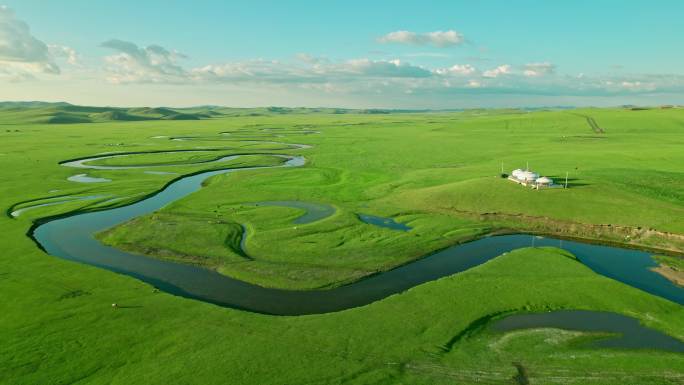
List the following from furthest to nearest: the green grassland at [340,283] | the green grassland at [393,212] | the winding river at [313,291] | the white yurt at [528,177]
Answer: the white yurt at [528,177]
the green grassland at [393,212]
the winding river at [313,291]
the green grassland at [340,283]

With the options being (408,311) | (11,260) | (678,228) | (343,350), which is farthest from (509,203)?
(11,260)

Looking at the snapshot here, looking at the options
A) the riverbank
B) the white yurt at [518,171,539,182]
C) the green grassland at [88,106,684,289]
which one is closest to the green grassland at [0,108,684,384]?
the green grassland at [88,106,684,289]

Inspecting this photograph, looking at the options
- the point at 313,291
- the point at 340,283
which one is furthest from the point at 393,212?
the point at 313,291

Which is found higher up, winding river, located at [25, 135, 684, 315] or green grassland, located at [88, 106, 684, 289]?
green grassland, located at [88, 106, 684, 289]

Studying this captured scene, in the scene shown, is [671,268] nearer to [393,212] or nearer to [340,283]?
[393,212]

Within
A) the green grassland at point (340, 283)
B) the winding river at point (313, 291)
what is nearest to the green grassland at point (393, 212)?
the green grassland at point (340, 283)

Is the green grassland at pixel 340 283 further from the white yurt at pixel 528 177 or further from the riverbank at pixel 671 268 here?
the riverbank at pixel 671 268

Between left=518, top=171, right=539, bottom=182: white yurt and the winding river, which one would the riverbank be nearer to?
the winding river
